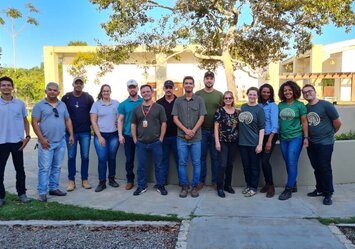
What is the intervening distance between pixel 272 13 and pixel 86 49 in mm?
24714

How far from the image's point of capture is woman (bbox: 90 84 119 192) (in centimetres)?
655

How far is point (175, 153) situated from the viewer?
6.78 meters

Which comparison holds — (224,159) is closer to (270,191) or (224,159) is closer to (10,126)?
(270,191)

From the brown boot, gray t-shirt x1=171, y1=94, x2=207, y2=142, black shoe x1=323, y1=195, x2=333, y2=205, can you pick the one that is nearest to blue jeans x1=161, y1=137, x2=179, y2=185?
gray t-shirt x1=171, y1=94, x2=207, y2=142

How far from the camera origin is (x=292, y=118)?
5.97 meters

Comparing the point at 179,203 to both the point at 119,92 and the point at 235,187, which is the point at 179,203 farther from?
the point at 119,92

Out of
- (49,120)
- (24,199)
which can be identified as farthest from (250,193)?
(24,199)

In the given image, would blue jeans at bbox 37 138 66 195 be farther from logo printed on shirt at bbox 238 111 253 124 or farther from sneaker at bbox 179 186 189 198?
logo printed on shirt at bbox 238 111 253 124

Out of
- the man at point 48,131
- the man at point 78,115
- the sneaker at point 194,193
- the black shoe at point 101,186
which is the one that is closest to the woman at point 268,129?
the sneaker at point 194,193

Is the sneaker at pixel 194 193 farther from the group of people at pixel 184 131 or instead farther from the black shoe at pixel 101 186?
the black shoe at pixel 101 186

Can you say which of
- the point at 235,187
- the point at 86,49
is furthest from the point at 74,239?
the point at 86,49

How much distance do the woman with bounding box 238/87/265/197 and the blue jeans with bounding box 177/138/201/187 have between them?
71 centimetres

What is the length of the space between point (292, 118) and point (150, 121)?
7.24ft

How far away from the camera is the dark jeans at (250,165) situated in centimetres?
624
